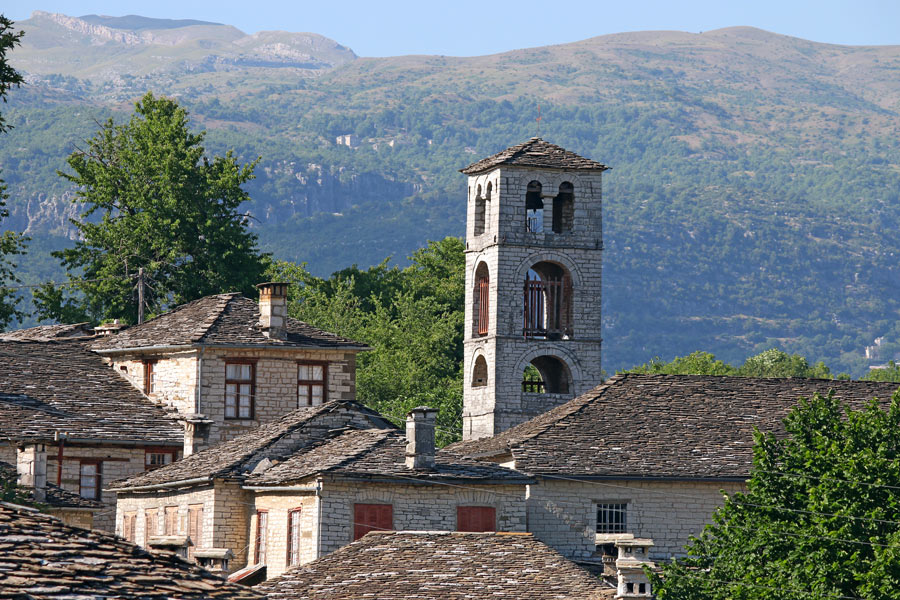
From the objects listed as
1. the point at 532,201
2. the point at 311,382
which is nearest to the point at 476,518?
the point at 311,382

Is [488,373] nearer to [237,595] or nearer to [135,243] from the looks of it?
[135,243]

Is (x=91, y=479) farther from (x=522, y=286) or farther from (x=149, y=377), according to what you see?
(x=522, y=286)

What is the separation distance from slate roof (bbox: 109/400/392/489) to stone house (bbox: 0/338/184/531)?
158cm

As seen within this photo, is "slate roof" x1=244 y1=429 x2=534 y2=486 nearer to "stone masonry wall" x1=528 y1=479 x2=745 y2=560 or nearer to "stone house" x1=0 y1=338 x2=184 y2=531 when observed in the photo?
"stone masonry wall" x1=528 y1=479 x2=745 y2=560

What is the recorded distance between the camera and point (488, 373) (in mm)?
65812

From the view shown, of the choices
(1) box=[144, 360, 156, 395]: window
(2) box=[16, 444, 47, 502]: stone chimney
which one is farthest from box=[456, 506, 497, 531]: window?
(1) box=[144, 360, 156, 395]: window

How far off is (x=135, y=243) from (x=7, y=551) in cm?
6280

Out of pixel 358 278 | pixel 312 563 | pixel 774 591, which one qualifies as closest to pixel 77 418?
pixel 312 563

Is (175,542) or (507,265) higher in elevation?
(507,265)

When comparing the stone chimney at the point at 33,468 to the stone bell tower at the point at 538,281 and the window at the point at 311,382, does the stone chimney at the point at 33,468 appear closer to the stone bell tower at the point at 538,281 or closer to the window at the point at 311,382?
the window at the point at 311,382

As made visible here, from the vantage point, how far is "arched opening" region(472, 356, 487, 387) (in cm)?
6738

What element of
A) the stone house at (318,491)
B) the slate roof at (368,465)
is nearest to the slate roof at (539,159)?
the stone house at (318,491)

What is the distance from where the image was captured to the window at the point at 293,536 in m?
44.8

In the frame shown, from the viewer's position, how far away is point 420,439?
4484cm
